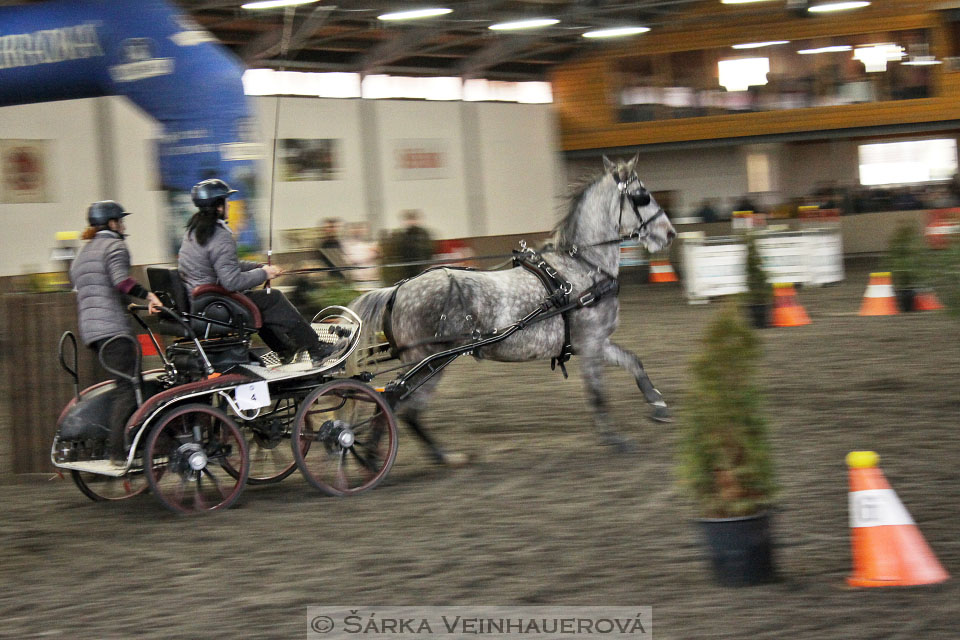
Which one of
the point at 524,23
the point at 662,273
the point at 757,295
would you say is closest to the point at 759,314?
the point at 757,295

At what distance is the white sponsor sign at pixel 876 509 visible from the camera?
475 cm

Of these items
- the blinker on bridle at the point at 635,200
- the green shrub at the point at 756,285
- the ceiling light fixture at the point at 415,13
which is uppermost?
the ceiling light fixture at the point at 415,13

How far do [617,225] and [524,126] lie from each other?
20632 millimetres

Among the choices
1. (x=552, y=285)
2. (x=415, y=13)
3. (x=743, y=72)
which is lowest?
(x=552, y=285)

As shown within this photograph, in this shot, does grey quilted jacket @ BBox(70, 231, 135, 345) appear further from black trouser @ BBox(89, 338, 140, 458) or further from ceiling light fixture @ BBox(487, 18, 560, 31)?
ceiling light fixture @ BBox(487, 18, 560, 31)

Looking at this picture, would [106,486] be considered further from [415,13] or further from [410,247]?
[415,13]

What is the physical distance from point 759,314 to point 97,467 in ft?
32.6

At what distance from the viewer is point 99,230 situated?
6820 mm

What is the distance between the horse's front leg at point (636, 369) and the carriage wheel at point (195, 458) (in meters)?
2.82

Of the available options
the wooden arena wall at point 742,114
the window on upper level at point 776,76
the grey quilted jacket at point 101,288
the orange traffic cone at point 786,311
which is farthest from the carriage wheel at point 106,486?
the window on upper level at point 776,76

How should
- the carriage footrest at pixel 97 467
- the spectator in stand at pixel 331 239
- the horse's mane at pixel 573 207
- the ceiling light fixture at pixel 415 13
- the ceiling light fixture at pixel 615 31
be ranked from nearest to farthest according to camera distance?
the carriage footrest at pixel 97 467 < the horse's mane at pixel 573 207 < the spectator in stand at pixel 331 239 < the ceiling light fixture at pixel 415 13 < the ceiling light fixture at pixel 615 31

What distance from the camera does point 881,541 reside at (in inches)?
185

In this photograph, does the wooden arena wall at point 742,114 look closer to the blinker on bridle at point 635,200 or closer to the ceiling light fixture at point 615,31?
the ceiling light fixture at point 615,31

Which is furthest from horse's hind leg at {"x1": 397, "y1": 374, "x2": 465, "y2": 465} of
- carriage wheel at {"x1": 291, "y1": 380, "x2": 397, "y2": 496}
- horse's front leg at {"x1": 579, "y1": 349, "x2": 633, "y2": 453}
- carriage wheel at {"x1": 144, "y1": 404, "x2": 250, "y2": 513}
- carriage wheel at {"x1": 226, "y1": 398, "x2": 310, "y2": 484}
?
carriage wheel at {"x1": 144, "y1": 404, "x2": 250, "y2": 513}
